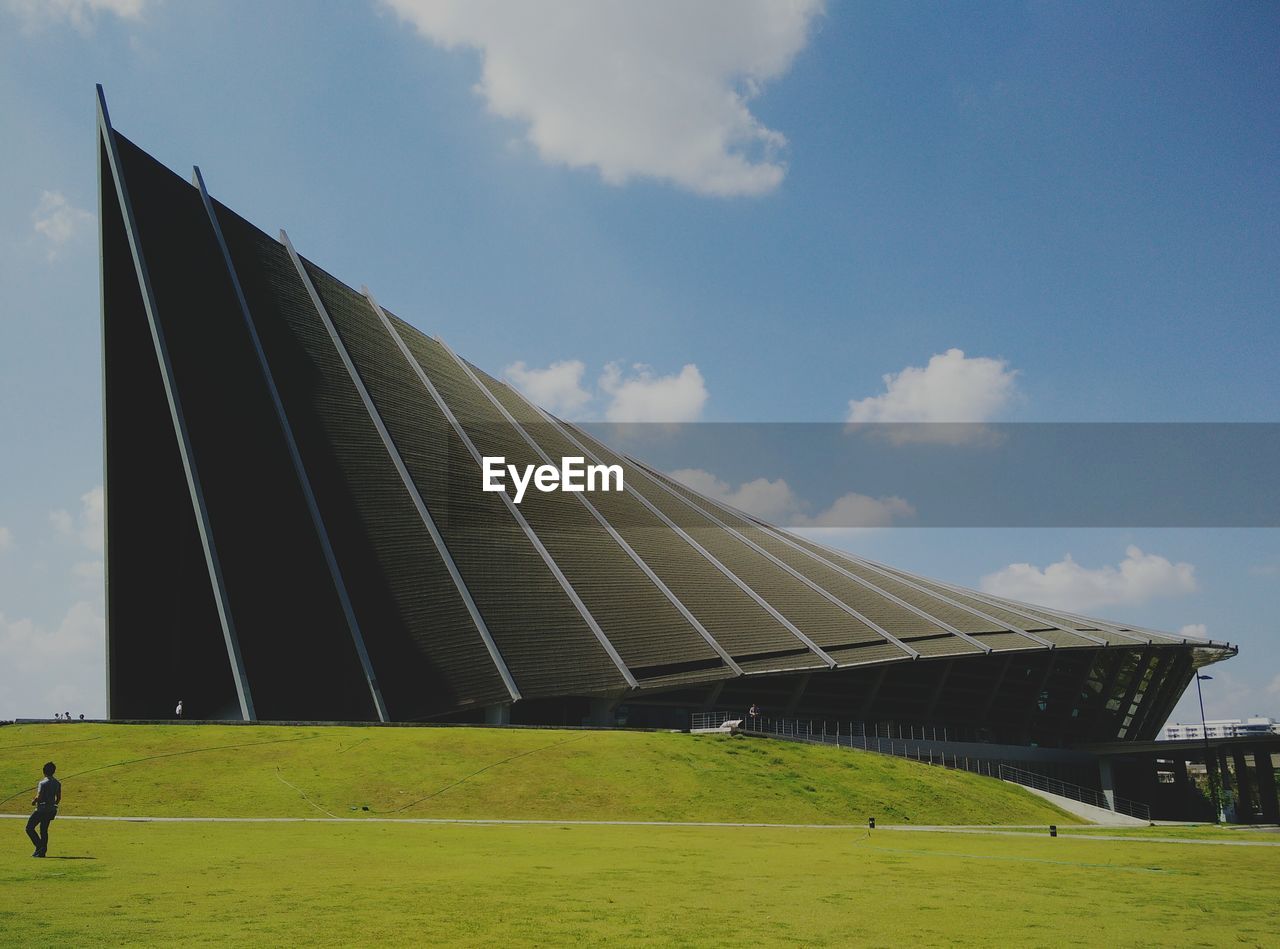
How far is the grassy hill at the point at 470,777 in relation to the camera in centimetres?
1805

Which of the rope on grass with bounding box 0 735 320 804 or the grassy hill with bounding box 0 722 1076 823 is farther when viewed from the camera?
the grassy hill with bounding box 0 722 1076 823

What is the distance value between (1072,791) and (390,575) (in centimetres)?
3205

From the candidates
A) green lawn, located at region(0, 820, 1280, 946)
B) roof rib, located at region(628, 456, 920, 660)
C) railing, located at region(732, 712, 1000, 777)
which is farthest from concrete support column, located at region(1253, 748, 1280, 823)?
green lawn, located at region(0, 820, 1280, 946)

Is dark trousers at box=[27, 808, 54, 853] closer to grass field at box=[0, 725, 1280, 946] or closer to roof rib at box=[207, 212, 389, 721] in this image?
grass field at box=[0, 725, 1280, 946]

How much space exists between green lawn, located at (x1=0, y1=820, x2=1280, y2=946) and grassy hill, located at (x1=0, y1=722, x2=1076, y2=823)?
3797 mm

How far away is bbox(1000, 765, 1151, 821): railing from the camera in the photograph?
1476 inches

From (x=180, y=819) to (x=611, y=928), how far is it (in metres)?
12.2

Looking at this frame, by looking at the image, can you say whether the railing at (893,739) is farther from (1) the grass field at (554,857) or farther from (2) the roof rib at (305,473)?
(2) the roof rib at (305,473)

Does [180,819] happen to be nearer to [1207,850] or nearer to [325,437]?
[1207,850]

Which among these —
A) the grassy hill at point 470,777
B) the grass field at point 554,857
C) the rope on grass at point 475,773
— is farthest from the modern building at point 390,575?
the grass field at point 554,857

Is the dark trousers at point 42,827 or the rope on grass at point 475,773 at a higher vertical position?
the dark trousers at point 42,827

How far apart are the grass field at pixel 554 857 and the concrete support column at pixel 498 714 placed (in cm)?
300

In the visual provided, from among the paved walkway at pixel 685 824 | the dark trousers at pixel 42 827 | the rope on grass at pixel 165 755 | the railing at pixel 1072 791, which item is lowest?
the railing at pixel 1072 791

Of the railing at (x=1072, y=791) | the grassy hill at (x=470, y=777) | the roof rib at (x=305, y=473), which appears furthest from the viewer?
the railing at (x=1072, y=791)
